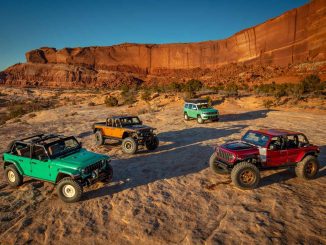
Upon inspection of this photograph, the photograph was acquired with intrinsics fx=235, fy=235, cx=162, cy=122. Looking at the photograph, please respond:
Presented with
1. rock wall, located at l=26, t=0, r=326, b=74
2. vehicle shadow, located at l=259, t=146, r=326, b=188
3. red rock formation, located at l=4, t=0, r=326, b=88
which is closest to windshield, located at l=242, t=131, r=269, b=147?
vehicle shadow, located at l=259, t=146, r=326, b=188

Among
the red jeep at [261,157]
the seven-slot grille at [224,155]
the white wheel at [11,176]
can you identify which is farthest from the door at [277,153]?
the white wheel at [11,176]

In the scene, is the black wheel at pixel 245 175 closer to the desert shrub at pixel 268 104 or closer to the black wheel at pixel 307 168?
the black wheel at pixel 307 168

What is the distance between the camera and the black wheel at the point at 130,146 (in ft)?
35.9

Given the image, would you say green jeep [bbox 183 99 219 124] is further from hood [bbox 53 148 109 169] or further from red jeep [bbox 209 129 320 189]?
hood [bbox 53 148 109 169]

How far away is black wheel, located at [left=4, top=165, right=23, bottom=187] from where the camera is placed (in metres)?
7.62

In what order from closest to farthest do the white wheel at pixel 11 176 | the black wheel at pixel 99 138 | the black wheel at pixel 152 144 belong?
1. the white wheel at pixel 11 176
2. the black wheel at pixel 152 144
3. the black wheel at pixel 99 138

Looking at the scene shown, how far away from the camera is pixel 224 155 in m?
7.63

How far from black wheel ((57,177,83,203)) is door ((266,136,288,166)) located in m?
5.72

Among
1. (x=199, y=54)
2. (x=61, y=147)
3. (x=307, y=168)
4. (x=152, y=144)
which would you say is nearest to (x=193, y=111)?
(x=152, y=144)

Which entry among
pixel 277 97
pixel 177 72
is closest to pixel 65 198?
pixel 277 97

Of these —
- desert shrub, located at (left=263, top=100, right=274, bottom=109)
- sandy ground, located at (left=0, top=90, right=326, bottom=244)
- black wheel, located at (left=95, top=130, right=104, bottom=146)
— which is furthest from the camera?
desert shrub, located at (left=263, top=100, right=274, bottom=109)

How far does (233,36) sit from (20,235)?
110 metres

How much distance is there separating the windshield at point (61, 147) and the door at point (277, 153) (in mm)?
6175

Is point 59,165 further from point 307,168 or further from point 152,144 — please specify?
point 307,168
